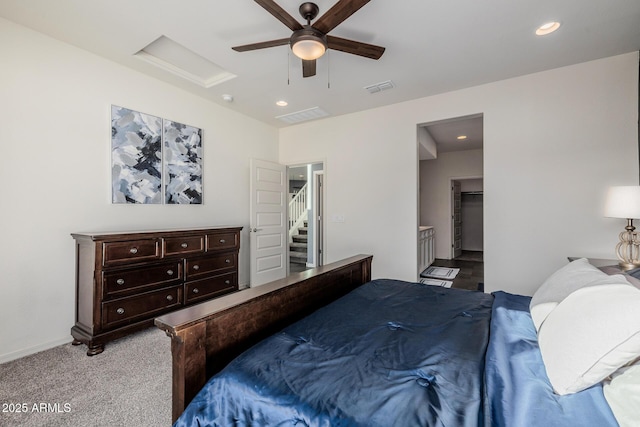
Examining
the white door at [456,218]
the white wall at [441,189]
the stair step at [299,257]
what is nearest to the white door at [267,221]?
the stair step at [299,257]

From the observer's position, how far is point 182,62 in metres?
3.17

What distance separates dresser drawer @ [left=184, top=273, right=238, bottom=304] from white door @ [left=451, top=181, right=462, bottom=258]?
5.85m

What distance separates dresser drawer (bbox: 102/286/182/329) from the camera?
257 centimetres

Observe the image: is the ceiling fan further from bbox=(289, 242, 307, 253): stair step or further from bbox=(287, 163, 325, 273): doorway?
bbox=(289, 242, 307, 253): stair step

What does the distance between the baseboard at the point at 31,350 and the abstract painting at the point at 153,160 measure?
4.65ft

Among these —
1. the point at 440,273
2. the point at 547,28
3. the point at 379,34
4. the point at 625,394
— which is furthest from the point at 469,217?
the point at 625,394

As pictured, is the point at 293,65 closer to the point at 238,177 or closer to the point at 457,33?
the point at 457,33

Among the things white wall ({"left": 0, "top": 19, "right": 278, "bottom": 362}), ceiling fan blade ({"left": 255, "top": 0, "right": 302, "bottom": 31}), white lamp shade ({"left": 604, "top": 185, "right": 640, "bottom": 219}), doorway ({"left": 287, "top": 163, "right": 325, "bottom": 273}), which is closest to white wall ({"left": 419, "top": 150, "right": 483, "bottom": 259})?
doorway ({"left": 287, "top": 163, "right": 325, "bottom": 273})

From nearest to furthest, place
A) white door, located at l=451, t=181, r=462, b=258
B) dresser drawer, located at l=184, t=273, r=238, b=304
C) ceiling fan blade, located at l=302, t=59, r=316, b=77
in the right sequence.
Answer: ceiling fan blade, located at l=302, t=59, r=316, b=77
dresser drawer, located at l=184, t=273, r=238, b=304
white door, located at l=451, t=181, r=462, b=258

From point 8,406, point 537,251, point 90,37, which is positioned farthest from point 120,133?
point 537,251

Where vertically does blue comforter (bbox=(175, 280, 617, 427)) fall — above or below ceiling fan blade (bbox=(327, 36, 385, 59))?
below

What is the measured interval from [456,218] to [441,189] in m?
1.00

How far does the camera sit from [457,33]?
2523 mm

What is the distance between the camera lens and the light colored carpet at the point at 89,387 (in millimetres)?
1718
